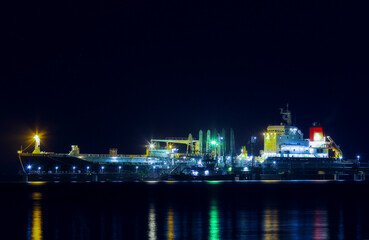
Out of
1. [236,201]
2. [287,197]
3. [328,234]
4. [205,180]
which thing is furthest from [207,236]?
[205,180]

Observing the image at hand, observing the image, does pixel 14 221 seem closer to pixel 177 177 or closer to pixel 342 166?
pixel 177 177

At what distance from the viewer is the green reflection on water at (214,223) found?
112 feet

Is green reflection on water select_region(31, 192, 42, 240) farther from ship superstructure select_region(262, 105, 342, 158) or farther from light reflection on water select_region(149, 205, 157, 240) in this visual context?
ship superstructure select_region(262, 105, 342, 158)

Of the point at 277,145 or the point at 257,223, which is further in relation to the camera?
the point at 277,145

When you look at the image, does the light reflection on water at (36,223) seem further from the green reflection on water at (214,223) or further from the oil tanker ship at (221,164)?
the oil tanker ship at (221,164)

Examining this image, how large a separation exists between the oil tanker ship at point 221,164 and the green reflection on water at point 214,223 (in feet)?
224

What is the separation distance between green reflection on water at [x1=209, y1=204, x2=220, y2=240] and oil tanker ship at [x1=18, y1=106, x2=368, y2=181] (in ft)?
224

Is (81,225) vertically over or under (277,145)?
under

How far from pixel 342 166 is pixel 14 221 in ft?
311

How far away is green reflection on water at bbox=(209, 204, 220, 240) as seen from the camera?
34188 millimetres

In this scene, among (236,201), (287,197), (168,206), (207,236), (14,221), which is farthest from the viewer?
(287,197)

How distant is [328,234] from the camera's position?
34406 millimetres

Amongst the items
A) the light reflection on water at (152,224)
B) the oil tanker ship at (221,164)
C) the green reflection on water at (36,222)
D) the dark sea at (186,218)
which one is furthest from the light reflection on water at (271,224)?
→ the oil tanker ship at (221,164)

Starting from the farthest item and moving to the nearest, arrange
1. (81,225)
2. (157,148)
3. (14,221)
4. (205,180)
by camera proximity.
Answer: (157,148)
(205,180)
(14,221)
(81,225)
